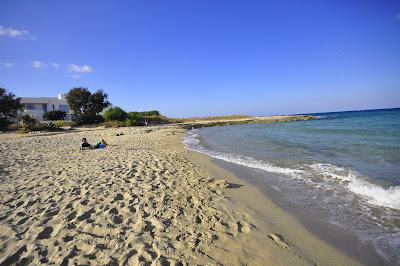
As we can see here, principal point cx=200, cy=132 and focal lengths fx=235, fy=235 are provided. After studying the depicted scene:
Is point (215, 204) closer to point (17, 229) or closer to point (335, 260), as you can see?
point (335, 260)

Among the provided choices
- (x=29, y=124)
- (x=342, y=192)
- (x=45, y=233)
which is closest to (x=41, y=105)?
(x=29, y=124)

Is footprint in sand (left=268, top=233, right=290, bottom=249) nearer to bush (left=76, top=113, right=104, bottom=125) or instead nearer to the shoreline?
the shoreline

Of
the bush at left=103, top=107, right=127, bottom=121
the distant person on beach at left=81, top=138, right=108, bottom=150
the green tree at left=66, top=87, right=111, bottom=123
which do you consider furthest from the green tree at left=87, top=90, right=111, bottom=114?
the distant person on beach at left=81, top=138, right=108, bottom=150

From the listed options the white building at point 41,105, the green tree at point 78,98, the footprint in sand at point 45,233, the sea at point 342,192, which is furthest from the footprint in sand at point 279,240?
the white building at point 41,105

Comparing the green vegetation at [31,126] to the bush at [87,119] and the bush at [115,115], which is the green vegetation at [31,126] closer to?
the bush at [87,119]

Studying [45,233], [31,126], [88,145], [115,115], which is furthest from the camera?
[115,115]

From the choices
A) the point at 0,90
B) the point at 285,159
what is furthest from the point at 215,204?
the point at 0,90

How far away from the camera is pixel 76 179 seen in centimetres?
675

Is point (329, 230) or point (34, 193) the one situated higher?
point (34, 193)

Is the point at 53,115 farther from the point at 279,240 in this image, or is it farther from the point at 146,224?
the point at 279,240

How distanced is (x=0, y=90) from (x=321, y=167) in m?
42.8

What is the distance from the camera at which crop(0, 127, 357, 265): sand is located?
327 cm

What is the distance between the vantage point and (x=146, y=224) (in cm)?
407

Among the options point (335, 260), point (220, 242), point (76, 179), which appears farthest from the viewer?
point (76, 179)
